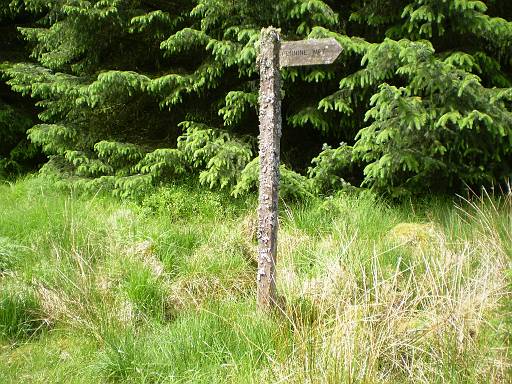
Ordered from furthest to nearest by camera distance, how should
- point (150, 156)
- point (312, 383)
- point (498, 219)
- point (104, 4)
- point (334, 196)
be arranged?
1. point (104, 4)
2. point (150, 156)
3. point (334, 196)
4. point (498, 219)
5. point (312, 383)

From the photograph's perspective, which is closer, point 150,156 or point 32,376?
point 32,376

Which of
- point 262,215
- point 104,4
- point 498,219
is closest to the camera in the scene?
point 262,215

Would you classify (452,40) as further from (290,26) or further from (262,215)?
(262,215)

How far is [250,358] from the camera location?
3191mm

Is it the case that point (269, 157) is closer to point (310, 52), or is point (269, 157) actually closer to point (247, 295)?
point (310, 52)

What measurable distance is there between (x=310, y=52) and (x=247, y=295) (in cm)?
201

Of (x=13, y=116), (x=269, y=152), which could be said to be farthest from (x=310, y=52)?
(x=13, y=116)

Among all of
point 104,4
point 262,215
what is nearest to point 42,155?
point 104,4

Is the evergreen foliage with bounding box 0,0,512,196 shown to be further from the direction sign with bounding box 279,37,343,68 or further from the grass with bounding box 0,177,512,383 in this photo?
the direction sign with bounding box 279,37,343,68

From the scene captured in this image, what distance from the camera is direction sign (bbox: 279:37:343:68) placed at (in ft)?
11.5

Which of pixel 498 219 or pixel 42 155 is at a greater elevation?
pixel 498 219

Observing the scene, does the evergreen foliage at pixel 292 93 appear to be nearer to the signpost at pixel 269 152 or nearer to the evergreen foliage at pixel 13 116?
the evergreen foliage at pixel 13 116

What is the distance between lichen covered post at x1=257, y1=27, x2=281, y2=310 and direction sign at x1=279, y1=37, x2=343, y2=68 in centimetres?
9

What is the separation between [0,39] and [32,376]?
26.7ft
